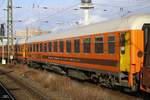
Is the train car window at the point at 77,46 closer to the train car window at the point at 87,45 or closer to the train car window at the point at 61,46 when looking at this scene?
the train car window at the point at 87,45

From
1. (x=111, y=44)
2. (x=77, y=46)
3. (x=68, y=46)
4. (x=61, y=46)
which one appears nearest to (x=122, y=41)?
(x=111, y=44)

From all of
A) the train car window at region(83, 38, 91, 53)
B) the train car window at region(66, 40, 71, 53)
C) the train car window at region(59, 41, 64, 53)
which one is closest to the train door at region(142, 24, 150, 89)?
the train car window at region(83, 38, 91, 53)

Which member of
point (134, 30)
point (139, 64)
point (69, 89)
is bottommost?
point (69, 89)

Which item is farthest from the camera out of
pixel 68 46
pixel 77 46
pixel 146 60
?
pixel 68 46

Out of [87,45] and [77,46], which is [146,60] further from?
[77,46]

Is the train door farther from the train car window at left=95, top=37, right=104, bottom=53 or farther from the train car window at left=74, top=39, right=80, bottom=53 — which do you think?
the train car window at left=74, top=39, right=80, bottom=53

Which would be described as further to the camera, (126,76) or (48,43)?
(48,43)

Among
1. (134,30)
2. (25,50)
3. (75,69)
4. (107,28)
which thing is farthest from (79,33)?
(25,50)

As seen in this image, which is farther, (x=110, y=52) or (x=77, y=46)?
(x=77, y=46)

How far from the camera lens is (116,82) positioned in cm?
1656

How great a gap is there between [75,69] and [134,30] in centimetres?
837

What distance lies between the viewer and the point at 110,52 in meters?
16.9

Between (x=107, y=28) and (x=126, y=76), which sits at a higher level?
(x=107, y=28)

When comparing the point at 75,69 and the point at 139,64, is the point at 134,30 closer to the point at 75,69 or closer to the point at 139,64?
the point at 139,64
